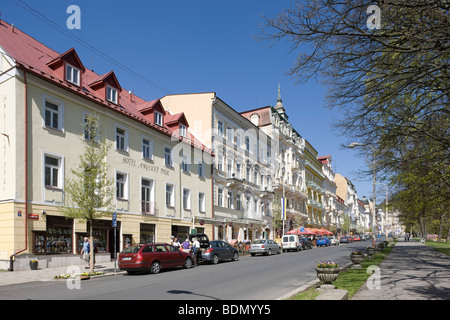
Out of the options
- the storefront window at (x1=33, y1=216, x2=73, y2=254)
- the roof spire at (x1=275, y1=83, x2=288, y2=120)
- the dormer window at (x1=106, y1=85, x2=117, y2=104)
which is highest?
the roof spire at (x1=275, y1=83, x2=288, y2=120)

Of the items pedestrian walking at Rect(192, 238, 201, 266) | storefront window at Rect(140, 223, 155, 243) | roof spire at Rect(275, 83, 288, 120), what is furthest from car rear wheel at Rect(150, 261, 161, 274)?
roof spire at Rect(275, 83, 288, 120)

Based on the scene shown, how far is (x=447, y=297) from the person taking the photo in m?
9.54

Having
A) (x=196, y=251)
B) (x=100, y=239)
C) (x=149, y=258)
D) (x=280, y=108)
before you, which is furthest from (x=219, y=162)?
(x=280, y=108)

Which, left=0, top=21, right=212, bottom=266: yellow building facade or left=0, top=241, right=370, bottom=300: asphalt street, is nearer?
left=0, top=241, right=370, bottom=300: asphalt street

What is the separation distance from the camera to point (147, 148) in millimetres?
29328

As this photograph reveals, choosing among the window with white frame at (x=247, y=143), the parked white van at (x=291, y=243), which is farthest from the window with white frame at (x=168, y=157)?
the window with white frame at (x=247, y=143)

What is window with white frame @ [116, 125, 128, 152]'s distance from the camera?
26250 mm

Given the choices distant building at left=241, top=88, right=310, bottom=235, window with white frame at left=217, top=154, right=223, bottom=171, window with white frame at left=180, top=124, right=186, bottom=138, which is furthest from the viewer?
distant building at left=241, top=88, right=310, bottom=235

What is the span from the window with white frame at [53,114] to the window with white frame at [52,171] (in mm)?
1750

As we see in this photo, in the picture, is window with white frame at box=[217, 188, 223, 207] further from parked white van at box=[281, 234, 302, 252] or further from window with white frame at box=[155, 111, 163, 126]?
window with white frame at box=[155, 111, 163, 126]

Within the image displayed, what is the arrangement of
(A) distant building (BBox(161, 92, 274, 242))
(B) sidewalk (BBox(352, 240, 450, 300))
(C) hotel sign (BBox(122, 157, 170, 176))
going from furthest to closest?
(A) distant building (BBox(161, 92, 274, 242)) → (C) hotel sign (BBox(122, 157, 170, 176)) → (B) sidewalk (BBox(352, 240, 450, 300))

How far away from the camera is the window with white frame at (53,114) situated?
827 inches

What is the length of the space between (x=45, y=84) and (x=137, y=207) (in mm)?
10269
